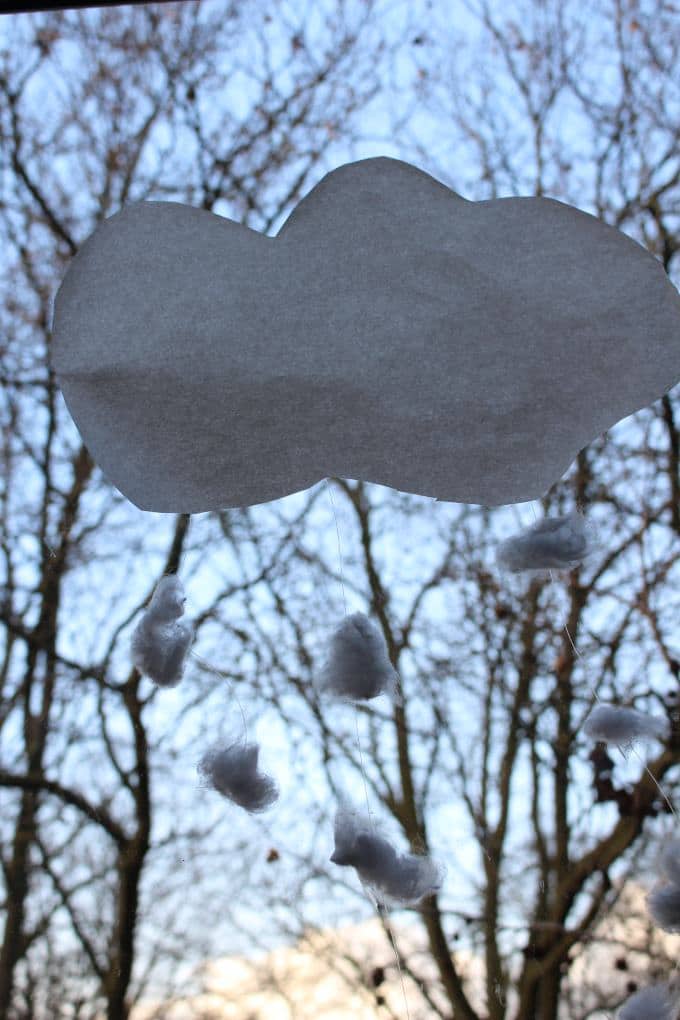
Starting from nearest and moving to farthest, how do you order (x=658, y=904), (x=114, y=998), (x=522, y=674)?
(x=658, y=904)
(x=114, y=998)
(x=522, y=674)

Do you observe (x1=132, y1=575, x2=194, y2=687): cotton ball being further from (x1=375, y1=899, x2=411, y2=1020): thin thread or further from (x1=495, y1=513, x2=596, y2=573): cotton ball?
(x1=375, y1=899, x2=411, y2=1020): thin thread

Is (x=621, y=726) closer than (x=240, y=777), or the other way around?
(x=240, y=777)

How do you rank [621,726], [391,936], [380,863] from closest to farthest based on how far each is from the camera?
[380,863] < [621,726] < [391,936]

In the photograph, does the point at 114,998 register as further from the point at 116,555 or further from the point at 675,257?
the point at 675,257

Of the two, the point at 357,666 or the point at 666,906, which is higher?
the point at 357,666

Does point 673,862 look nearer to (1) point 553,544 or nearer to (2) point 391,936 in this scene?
(1) point 553,544

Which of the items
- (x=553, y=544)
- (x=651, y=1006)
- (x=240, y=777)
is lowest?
(x=651, y=1006)

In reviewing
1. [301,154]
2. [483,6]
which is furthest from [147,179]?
[483,6]

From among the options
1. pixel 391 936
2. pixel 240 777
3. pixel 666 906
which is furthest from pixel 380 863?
pixel 391 936
